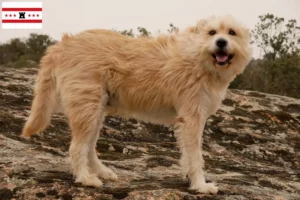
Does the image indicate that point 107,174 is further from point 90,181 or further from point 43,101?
point 43,101

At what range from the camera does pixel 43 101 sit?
5789 mm

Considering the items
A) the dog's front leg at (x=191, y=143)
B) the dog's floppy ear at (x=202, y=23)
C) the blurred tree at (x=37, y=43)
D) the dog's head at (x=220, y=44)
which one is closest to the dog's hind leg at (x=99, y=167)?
the dog's front leg at (x=191, y=143)

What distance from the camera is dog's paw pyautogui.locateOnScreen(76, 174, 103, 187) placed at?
5.20 metres

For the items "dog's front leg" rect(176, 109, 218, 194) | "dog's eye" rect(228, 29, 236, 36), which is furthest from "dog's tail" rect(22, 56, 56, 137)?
"dog's eye" rect(228, 29, 236, 36)

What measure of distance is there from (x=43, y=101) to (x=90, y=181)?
4.20 ft

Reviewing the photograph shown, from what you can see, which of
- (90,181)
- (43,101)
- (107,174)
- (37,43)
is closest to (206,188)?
(107,174)

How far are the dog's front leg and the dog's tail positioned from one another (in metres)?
1.67

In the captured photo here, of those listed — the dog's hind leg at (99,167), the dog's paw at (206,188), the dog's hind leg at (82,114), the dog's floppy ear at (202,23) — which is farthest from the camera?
the dog's floppy ear at (202,23)

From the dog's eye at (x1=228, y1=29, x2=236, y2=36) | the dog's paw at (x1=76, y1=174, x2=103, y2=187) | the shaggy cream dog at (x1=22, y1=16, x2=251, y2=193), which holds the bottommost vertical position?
the dog's paw at (x1=76, y1=174, x2=103, y2=187)

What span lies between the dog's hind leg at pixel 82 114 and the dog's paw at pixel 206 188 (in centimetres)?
→ 132

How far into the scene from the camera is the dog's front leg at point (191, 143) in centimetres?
555

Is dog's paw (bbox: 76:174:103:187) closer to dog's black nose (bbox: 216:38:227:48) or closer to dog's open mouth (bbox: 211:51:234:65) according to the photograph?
dog's open mouth (bbox: 211:51:234:65)

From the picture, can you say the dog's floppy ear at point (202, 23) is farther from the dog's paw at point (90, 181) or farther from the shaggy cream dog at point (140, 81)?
the dog's paw at point (90, 181)

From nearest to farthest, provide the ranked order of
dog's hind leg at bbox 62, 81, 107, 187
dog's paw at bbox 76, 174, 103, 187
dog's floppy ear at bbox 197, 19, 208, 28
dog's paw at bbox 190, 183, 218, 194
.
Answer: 1. dog's paw at bbox 76, 174, 103, 187
2. dog's paw at bbox 190, 183, 218, 194
3. dog's hind leg at bbox 62, 81, 107, 187
4. dog's floppy ear at bbox 197, 19, 208, 28
